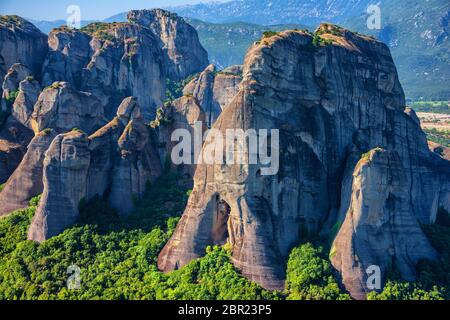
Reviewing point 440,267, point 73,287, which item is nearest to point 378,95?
point 440,267

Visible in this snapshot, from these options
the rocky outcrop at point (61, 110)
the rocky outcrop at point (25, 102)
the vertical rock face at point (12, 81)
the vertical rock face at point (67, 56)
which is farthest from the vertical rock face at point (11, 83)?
the rocky outcrop at point (61, 110)

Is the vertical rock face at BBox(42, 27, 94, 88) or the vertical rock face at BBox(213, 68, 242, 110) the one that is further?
the vertical rock face at BBox(213, 68, 242, 110)

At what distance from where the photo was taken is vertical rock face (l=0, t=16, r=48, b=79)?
7350 cm

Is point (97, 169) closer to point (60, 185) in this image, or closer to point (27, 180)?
point (60, 185)

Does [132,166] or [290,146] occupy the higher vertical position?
[290,146]

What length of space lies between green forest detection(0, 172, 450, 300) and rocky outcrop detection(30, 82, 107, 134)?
30.3ft

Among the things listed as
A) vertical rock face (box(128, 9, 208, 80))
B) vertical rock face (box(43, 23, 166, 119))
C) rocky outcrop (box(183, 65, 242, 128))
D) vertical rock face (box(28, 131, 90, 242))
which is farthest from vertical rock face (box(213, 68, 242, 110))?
vertical rock face (box(28, 131, 90, 242))

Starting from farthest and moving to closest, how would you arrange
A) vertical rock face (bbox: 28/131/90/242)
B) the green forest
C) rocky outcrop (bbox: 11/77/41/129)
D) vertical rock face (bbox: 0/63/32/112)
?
1. vertical rock face (bbox: 0/63/32/112)
2. rocky outcrop (bbox: 11/77/41/129)
3. vertical rock face (bbox: 28/131/90/242)
4. the green forest

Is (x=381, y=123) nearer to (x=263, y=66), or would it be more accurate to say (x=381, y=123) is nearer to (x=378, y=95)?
(x=378, y=95)

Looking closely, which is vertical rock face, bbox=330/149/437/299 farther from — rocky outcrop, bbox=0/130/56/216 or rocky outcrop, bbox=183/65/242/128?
rocky outcrop, bbox=183/65/242/128

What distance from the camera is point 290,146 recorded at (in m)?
43.1

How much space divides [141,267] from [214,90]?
152 ft

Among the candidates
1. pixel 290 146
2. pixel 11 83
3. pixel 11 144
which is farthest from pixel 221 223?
pixel 11 83
